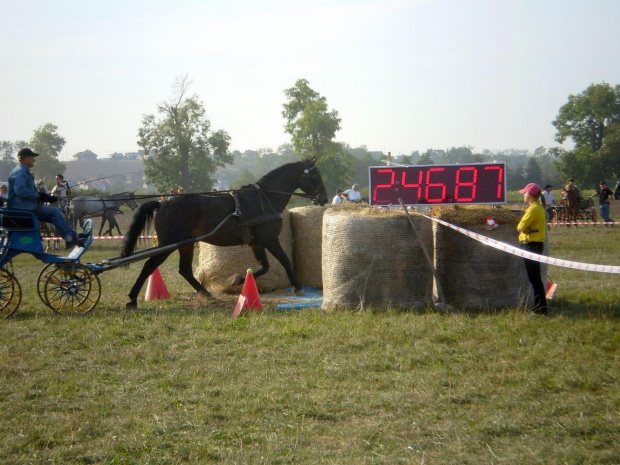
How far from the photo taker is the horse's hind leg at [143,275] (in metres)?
10.4

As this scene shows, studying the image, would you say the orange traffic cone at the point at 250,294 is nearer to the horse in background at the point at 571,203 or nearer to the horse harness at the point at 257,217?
the horse harness at the point at 257,217

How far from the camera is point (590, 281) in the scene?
12.2 m

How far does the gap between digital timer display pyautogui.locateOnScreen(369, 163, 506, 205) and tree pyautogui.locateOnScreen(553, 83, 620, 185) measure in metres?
65.2

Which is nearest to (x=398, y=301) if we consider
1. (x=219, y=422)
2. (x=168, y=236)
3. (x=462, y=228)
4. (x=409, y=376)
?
(x=462, y=228)

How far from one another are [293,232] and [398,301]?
149 inches

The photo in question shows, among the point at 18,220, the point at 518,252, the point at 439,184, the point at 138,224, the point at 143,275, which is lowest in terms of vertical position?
the point at 143,275

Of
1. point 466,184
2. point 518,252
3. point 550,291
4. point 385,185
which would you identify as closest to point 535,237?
point 518,252

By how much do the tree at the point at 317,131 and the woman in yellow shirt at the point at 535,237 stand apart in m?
55.1

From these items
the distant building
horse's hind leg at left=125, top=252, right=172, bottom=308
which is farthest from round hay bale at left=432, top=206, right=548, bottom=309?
the distant building

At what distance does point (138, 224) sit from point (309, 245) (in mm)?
3033

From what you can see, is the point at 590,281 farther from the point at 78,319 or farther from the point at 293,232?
the point at 78,319

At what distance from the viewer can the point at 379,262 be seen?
29.9 feet

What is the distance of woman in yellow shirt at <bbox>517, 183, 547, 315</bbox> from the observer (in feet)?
28.7

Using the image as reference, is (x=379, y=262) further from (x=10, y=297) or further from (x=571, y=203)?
(x=571, y=203)
